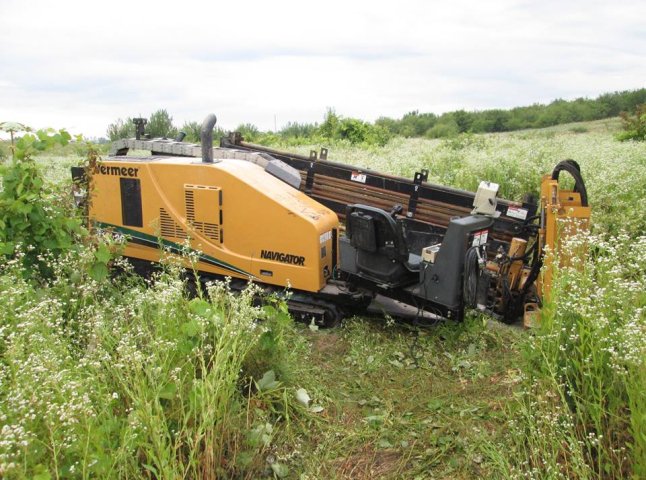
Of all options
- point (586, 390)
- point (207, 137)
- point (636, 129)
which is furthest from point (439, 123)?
point (586, 390)

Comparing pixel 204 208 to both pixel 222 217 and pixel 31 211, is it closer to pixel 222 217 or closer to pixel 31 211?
pixel 222 217

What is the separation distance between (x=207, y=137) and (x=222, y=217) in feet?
2.76

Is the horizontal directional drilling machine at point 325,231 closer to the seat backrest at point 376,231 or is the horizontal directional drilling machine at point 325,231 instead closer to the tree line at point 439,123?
the seat backrest at point 376,231

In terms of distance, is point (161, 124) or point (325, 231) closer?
point (325, 231)

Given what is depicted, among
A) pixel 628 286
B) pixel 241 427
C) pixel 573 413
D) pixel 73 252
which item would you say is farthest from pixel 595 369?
pixel 73 252

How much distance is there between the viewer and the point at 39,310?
324cm

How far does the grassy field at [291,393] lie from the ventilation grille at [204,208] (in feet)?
4.48

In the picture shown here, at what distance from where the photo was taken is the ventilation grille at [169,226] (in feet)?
19.9

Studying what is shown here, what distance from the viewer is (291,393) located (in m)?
3.99

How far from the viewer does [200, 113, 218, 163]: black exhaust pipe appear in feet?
19.2

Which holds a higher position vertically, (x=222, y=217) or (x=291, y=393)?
(x=222, y=217)

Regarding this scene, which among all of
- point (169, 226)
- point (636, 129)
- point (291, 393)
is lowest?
point (291, 393)

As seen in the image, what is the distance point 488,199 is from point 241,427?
10.4 ft

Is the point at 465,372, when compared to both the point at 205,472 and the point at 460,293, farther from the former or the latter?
the point at 205,472
